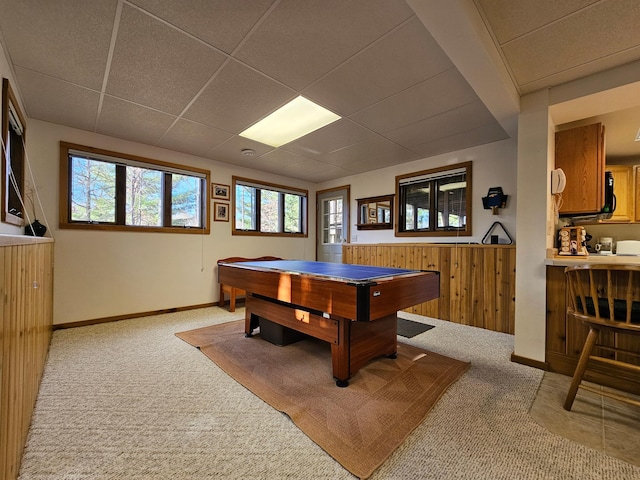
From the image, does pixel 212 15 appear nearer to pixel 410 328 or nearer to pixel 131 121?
pixel 131 121

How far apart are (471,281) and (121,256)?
14.8 ft

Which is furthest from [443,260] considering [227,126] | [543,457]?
[227,126]

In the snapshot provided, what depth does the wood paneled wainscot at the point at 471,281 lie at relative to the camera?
3.08 meters

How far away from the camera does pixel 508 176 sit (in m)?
3.34

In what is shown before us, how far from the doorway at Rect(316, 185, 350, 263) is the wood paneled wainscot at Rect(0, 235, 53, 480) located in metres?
4.34

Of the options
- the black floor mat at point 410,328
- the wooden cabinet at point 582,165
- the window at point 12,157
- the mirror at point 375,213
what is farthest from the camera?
the mirror at point 375,213

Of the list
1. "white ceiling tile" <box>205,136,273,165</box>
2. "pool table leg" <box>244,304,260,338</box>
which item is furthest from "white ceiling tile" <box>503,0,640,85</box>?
"pool table leg" <box>244,304,260,338</box>

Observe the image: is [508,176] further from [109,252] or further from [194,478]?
[109,252]

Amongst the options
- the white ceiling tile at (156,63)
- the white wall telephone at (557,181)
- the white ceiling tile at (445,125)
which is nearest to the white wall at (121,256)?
the white ceiling tile at (156,63)

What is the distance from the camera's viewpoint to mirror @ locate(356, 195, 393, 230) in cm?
461

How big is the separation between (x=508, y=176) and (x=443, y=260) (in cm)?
130

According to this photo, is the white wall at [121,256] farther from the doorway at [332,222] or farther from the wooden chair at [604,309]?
Answer: the wooden chair at [604,309]

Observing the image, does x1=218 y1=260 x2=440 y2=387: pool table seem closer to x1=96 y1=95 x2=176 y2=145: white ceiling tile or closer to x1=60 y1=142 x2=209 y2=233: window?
x1=96 y1=95 x2=176 y2=145: white ceiling tile

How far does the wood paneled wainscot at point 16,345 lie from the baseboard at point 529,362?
3107 millimetres
